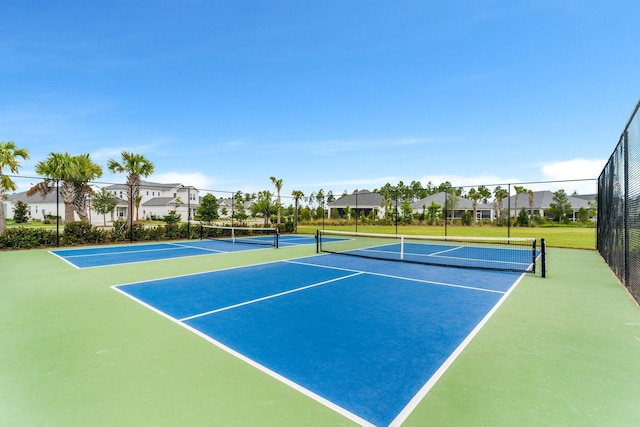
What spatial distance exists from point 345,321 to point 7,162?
19.5 metres

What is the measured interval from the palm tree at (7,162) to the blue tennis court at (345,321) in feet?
46.3

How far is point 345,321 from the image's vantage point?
444 cm

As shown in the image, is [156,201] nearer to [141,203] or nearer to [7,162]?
[141,203]

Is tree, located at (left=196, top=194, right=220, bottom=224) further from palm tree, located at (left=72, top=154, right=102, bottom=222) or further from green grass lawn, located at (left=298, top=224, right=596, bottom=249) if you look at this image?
green grass lawn, located at (left=298, top=224, right=596, bottom=249)

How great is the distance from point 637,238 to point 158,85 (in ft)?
70.3

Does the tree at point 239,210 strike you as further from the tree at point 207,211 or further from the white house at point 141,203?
the white house at point 141,203

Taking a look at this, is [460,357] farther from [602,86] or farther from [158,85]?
[158,85]

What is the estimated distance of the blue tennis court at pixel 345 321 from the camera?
271 centimetres

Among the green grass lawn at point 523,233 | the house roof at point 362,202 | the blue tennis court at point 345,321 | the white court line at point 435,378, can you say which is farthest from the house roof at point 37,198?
the white court line at point 435,378

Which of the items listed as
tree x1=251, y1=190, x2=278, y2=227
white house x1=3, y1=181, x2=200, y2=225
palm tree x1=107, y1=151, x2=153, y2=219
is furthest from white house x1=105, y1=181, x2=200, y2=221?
tree x1=251, y1=190, x2=278, y2=227

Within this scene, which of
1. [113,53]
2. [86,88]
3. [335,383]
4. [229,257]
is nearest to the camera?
[335,383]

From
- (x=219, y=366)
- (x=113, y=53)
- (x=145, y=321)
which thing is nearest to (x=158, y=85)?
(x=113, y=53)

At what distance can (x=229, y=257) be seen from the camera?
11266 millimetres

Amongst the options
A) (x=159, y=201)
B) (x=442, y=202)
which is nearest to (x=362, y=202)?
(x=442, y=202)
